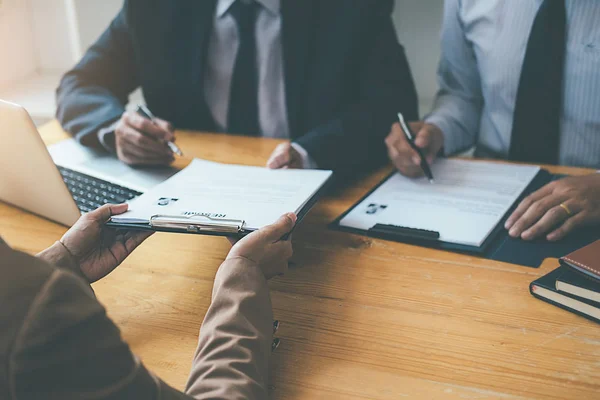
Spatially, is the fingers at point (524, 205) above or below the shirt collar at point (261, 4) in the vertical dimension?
below

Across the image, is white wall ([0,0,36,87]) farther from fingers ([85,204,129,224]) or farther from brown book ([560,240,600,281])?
brown book ([560,240,600,281])

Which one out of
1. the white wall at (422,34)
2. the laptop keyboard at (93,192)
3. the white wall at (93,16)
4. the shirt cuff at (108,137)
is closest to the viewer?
the laptop keyboard at (93,192)

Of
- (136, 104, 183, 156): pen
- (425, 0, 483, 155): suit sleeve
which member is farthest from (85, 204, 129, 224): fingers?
(425, 0, 483, 155): suit sleeve

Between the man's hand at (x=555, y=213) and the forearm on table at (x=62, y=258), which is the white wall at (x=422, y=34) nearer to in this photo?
the man's hand at (x=555, y=213)

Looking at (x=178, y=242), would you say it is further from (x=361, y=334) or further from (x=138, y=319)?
(x=361, y=334)

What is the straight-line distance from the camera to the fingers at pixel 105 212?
2.94 ft

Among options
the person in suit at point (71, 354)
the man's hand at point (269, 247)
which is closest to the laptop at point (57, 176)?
the man's hand at point (269, 247)

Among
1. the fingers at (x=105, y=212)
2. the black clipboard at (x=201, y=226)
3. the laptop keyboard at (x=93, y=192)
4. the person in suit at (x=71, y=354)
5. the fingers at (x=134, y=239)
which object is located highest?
the person in suit at (x=71, y=354)

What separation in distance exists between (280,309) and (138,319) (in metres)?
0.20

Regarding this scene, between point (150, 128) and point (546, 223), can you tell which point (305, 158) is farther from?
point (546, 223)

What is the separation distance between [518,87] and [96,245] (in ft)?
3.20

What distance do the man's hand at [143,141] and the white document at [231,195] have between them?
22cm

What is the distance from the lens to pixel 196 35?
1.53 meters

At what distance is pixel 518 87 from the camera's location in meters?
1.33
